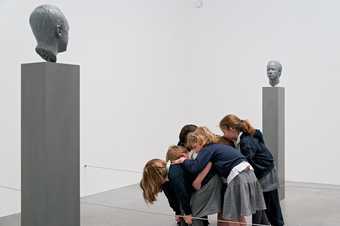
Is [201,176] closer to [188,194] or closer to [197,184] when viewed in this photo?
[197,184]

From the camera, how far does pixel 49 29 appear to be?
11.4 feet

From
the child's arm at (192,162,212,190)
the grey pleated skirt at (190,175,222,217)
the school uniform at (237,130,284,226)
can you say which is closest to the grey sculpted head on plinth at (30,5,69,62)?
the child's arm at (192,162,212,190)

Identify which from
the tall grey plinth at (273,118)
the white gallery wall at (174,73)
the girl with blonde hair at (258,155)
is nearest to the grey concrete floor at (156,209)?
the white gallery wall at (174,73)

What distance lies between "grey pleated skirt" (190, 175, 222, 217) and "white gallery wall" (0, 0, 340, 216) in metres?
2.78

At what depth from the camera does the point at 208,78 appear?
9.30 m

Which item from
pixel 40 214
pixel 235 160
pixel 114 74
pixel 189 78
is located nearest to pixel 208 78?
pixel 189 78

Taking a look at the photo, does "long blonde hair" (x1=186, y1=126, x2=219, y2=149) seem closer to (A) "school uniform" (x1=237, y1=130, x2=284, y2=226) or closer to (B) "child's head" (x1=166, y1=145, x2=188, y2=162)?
(B) "child's head" (x1=166, y1=145, x2=188, y2=162)

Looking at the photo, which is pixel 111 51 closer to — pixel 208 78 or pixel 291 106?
pixel 208 78

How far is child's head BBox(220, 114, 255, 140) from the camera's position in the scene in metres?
4.46

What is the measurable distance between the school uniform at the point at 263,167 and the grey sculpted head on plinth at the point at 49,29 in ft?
6.77

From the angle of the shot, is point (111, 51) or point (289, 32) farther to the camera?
point (289, 32)

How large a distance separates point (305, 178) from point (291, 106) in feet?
4.34

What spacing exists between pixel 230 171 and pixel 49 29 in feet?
6.28

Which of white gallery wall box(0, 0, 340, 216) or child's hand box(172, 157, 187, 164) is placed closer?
child's hand box(172, 157, 187, 164)
